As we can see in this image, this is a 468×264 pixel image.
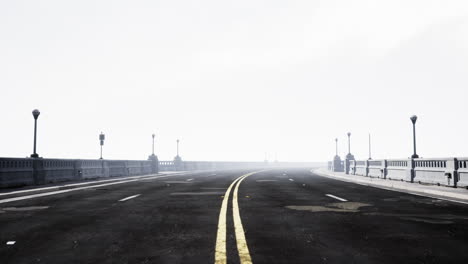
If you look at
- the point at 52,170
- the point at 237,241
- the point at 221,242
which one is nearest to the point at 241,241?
the point at 237,241

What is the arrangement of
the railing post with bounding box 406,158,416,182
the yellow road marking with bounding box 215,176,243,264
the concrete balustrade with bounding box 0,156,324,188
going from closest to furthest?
the yellow road marking with bounding box 215,176,243,264, the concrete balustrade with bounding box 0,156,324,188, the railing post with bounding box 406,158,416,182

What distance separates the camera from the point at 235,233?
733 centimetres

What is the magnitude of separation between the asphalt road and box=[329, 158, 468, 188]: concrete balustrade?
23.0 ft

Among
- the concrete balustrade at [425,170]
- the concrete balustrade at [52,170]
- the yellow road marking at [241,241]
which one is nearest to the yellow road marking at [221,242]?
the yellow road marking at [241,241]

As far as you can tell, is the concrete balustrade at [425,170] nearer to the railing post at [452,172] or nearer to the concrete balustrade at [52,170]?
the railing post at [452,172]

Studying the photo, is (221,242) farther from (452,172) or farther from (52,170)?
(52,170)

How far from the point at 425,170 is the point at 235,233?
17407 mm

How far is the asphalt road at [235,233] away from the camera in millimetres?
5684

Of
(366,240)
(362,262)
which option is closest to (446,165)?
(366,240)

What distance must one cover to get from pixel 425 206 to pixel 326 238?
6.35 meters

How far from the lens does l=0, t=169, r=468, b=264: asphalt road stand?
5684 millimetres

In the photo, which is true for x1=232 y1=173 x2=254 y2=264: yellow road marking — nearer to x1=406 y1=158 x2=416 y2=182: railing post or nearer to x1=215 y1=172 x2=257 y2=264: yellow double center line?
x1=215 y1=172 x2=257 y2=264: yellow double center line

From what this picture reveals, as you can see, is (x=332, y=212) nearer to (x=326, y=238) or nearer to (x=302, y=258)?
(x=326, y=238)

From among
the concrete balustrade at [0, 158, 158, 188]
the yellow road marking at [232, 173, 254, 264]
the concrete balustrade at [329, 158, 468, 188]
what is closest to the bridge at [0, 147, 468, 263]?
the yellow road marking at [232, 173, 254, 264]
